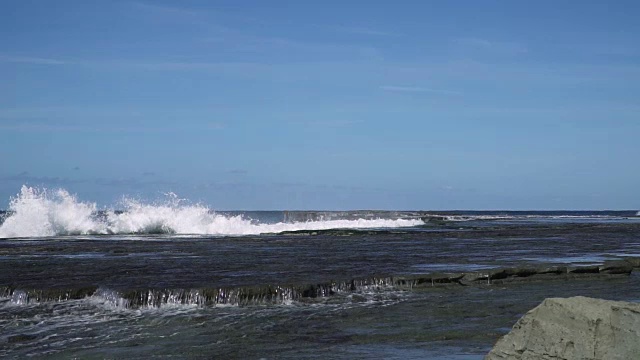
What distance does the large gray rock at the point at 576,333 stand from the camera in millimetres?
8242

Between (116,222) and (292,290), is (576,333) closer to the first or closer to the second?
(292,290)

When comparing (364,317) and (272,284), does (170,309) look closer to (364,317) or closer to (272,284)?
(272,284)

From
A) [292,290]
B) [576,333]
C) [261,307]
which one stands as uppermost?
[576,333]

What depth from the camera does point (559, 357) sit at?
8.36 meters

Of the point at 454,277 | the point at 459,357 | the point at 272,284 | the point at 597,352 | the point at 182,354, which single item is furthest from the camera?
the point at 454,277

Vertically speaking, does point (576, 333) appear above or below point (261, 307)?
above

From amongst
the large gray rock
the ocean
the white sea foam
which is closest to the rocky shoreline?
the ocean

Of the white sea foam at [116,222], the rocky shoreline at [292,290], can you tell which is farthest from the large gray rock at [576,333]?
the white sea foam at [116,222]

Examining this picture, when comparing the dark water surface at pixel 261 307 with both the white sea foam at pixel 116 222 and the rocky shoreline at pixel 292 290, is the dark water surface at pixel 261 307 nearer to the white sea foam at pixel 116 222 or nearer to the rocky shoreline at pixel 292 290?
the rocky shoreline at pixel 292 290

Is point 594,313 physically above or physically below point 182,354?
above

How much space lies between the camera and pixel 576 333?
838cm

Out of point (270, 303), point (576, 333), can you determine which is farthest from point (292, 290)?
Answer: point (576, 333)

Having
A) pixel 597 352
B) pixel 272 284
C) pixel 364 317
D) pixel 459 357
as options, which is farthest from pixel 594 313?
pixel 272 284

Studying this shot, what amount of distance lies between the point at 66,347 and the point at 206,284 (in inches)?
287
